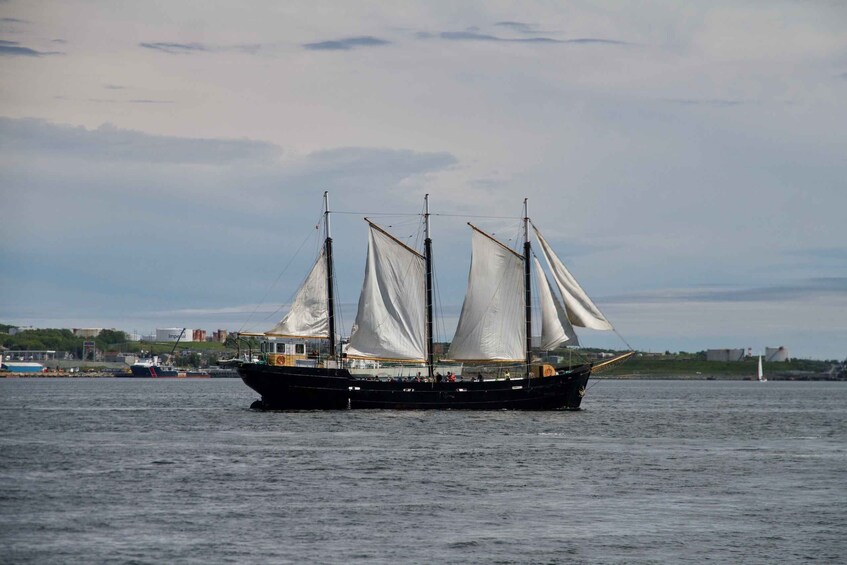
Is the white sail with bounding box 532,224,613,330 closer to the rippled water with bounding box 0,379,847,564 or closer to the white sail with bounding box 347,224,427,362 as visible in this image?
the white sail with bounding box 347,224,427,362

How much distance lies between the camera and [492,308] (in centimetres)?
9944

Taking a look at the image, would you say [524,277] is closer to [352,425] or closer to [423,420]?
[423,420]

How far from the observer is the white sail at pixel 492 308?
325ft

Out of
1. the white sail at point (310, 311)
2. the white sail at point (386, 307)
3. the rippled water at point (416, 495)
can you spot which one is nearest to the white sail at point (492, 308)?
the white sail at point (386, 307)

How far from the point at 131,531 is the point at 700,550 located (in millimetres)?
18271

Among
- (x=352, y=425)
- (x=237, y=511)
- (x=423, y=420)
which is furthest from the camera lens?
(x=423, y=420)

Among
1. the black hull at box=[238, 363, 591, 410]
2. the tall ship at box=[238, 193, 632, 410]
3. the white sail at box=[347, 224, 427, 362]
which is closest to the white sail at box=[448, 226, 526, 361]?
the tall ship at box=[238, 193, 632, 410]

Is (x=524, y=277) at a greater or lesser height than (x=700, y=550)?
greater

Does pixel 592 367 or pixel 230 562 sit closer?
pixel 230 562

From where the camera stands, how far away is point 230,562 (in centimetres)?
3281

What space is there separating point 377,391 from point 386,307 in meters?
7.71

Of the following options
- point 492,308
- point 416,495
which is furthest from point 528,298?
point 416,495

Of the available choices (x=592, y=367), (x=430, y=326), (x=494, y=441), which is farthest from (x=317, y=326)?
(x=494, y=441)

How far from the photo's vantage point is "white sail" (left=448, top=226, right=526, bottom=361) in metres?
99.1
